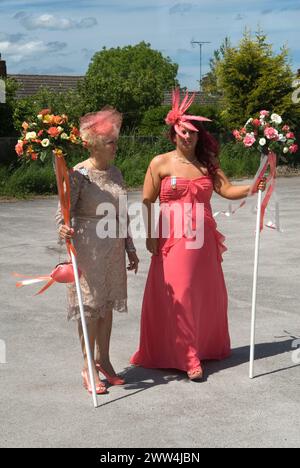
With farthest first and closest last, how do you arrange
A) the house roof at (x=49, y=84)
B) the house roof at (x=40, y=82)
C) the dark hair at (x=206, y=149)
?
the house roof at (x=40, y=82) → the house roof at (x=49, y=84) → the dark hair at (x=206, y=149)

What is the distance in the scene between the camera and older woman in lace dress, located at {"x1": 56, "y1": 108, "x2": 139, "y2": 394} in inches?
210

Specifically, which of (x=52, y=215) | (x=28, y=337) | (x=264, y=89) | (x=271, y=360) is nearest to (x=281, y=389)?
(x=271, y=360)

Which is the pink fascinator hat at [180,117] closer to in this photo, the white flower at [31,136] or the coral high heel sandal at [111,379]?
the white flower at [31,136]

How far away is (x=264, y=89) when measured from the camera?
982 inches

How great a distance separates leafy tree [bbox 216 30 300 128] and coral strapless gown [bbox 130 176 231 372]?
64.7 ft

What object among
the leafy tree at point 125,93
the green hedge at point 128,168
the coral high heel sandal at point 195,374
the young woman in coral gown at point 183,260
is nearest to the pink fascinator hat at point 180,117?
the young woman in coral gown at point 183,260

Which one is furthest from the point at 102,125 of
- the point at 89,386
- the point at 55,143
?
the point at 89,386

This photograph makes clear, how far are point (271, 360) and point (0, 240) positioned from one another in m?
7.06

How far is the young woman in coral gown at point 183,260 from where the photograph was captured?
18.8 ft

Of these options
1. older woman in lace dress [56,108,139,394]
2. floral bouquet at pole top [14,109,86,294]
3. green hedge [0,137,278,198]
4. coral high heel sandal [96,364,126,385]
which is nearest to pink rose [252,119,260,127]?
older woman in lace dress [56,108,139,394]

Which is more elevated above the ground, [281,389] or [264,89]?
[264,89]

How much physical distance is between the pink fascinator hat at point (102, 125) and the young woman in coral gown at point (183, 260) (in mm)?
500
